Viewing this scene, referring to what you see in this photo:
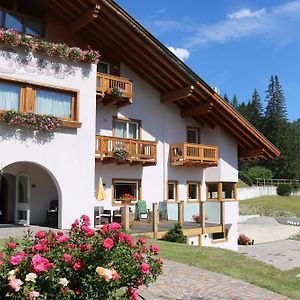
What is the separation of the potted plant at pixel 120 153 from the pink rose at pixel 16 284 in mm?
14401

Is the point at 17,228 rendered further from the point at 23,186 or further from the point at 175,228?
the point at 175,228

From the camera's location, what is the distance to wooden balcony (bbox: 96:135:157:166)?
1883 centimetres

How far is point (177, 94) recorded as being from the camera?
861 inches

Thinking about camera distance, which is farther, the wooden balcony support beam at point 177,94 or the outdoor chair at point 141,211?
the wooden balcony support beam at point 177,94

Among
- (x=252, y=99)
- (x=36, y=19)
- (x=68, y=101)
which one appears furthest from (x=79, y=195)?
(x=252, y=99)

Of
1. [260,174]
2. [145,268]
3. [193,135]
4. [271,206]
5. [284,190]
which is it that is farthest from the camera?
[260,174]

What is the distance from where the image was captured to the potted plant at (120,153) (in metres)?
19.0

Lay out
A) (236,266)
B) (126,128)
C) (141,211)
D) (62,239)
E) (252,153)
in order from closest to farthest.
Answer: (62,239)
(236,266)
(141,211)
(126,128)
(252,153)

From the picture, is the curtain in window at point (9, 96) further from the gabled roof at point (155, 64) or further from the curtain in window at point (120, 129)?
the curtain in window at point (120, 129)

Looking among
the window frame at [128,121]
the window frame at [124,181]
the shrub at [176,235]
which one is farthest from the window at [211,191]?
the shrub at [176,235]

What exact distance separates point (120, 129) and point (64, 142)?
17.6 ft

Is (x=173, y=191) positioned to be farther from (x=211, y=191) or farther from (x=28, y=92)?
(x=28, y=92)

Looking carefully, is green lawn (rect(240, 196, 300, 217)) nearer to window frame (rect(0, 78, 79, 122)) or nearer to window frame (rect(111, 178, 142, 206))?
window frame (rect(111, 178, 142, 206))

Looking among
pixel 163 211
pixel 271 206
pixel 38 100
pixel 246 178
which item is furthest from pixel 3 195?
pixel 246 178
